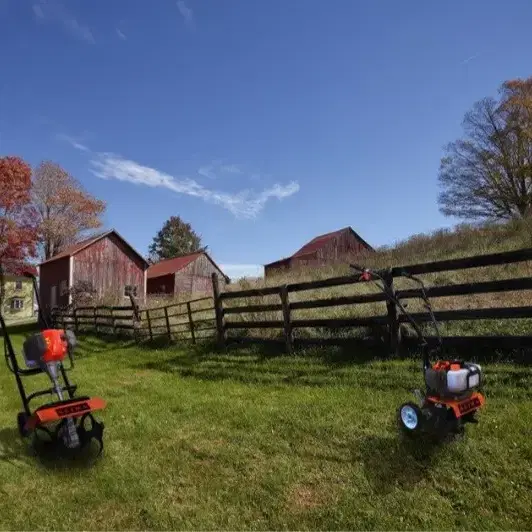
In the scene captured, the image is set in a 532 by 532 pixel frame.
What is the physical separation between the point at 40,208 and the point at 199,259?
1473 centimetres

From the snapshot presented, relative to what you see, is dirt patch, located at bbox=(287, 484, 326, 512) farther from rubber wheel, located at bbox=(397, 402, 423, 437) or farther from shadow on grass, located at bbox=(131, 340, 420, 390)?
shadow on grass, located at bbox=(131, 340, 420, 390)

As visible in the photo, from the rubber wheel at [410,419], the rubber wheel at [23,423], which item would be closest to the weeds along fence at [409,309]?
the rubber wheel at [410,419]

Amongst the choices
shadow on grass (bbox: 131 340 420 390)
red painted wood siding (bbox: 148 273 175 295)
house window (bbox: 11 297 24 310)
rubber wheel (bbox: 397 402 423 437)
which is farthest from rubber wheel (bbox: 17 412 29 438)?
house window (bbox: 11 297 24 310)

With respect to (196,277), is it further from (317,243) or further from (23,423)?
(23,423)

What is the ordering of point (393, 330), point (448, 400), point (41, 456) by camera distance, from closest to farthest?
point (448, 400), point (41, 456), point (393, 330)

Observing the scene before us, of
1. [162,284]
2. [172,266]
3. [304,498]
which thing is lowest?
[304,498]

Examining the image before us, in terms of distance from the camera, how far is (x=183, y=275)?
1553 inches

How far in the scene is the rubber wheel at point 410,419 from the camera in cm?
372

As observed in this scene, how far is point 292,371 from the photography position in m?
6.66

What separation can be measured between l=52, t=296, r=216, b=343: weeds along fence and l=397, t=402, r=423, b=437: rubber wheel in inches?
263

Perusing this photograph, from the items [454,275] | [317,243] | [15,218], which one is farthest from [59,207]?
[454,275]

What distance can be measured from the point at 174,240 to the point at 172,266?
946 inches

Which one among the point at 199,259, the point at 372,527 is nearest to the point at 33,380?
the point at 372,527

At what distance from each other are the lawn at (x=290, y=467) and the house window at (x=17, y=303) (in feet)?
161
